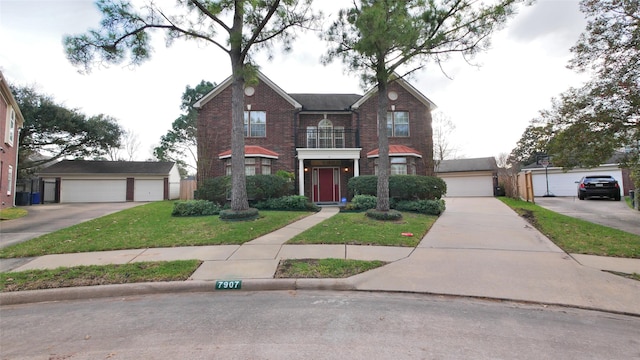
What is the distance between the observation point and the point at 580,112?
10312 mm

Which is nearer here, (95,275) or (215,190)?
(95,275)

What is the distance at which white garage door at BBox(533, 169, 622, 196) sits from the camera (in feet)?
74.9

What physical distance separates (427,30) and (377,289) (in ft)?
28.2

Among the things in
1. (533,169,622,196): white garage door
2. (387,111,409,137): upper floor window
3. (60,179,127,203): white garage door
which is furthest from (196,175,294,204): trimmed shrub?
(533,169,622,196): white garage door

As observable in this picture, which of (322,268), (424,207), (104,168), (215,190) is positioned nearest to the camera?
(322,268)

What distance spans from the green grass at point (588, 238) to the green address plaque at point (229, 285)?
6.85 m

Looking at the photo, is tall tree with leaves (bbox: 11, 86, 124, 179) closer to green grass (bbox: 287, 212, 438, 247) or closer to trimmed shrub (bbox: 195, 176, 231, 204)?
trimmed shrub (bbox: 195, 176, 231, 204)

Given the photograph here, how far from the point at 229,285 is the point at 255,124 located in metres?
13.6

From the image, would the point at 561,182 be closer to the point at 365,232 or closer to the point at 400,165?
the point at 400,165

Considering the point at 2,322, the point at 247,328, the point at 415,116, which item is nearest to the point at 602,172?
the point at 415,116

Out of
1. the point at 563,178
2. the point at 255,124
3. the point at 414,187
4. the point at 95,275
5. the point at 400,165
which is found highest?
the point at 255,124

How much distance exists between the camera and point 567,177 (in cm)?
2339

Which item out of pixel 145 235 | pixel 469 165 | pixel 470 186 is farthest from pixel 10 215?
pixel 469 165

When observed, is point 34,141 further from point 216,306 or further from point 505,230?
point 505,230
